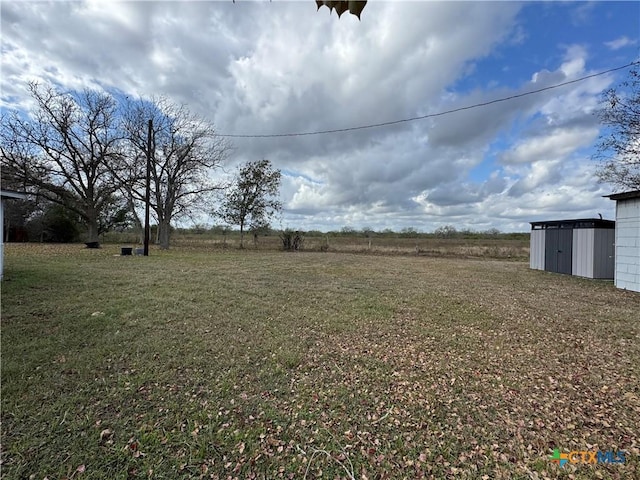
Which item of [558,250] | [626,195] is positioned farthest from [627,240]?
[558,250]

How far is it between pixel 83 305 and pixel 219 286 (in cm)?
267

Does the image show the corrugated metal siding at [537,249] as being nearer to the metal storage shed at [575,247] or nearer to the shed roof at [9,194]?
the metal storage shed at [575,247]

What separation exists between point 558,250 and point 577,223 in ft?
4.32

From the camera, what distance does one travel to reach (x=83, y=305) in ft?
16.5

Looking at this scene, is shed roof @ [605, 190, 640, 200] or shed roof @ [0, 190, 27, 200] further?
shed roof @ [605, 190, 640, 200]

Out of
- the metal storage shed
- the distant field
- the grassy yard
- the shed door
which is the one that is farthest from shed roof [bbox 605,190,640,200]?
the distant field

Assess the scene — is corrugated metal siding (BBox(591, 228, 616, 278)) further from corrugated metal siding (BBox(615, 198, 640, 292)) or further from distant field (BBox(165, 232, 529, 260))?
distant field (BBox(165, 232, 529, 260))

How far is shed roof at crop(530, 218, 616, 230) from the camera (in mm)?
9682

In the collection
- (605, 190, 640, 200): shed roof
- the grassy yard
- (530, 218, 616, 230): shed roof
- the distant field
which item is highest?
(605, 190, 640, 200): shed roof

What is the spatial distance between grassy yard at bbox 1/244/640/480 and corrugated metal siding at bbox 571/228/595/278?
567cm

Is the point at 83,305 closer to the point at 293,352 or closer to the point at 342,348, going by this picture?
the point at 293,352

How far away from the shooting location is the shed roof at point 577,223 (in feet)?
31.8

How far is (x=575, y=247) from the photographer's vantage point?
10.5m

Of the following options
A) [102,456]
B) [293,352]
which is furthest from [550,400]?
[102,456]
